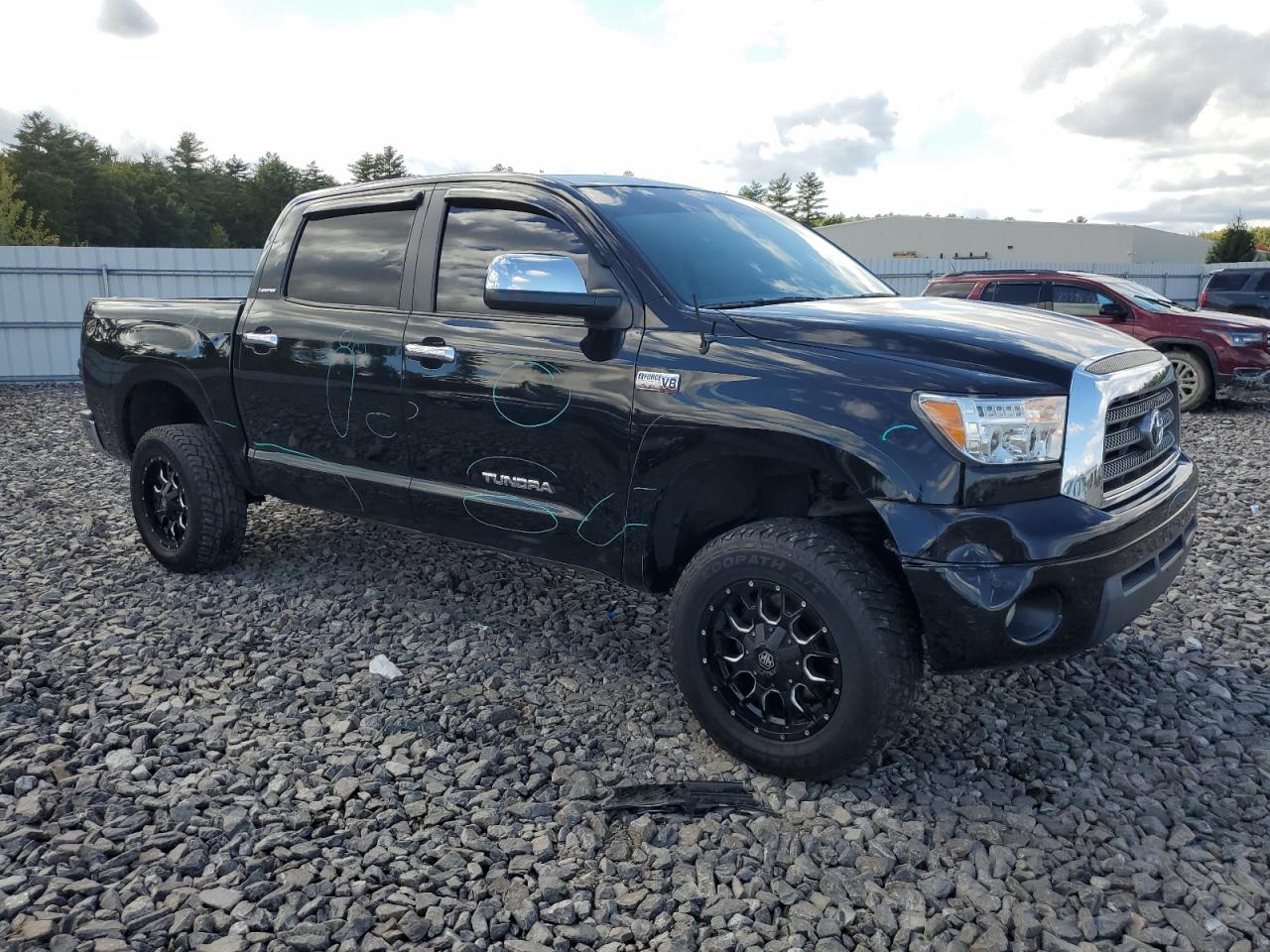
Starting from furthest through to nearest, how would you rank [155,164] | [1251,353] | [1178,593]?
[155,164], [1251,353], [1178,593]

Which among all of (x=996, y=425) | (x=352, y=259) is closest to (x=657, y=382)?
(x=996, y=425)

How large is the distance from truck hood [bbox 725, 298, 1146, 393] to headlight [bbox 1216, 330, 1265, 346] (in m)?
8.68

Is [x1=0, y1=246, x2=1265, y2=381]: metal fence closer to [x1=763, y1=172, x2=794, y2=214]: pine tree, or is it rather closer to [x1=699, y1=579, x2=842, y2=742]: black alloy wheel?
[x1=699, y1=579, x2=842, y2=742]: black alloy wheel

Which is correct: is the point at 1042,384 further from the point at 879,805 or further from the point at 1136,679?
the point at 1136,679

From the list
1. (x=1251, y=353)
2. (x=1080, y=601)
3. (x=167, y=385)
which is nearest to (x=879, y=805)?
(x=1080, y=601)

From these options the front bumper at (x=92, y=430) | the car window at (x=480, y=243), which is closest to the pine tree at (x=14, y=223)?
the front bumper at (x=92, y=430)

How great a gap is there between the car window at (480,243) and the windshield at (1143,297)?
9.78 metres

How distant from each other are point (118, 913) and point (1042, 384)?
9.58 feet

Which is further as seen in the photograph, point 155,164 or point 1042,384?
point 155,164

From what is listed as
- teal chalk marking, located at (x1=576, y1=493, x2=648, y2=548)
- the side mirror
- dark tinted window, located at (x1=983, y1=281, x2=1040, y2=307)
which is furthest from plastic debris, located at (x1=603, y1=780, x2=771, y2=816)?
dark tinted window, located at (x1=983, y1=281, x2=1040, y2=307)

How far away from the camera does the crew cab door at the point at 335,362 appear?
4133 mm

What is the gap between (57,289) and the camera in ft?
53.4

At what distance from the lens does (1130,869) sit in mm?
2701

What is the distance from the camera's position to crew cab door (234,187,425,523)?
4133 mm
